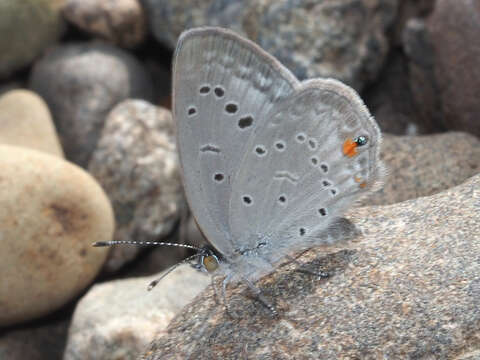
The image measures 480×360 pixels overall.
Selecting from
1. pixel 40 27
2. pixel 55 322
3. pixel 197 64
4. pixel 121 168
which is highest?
pixel 197 64

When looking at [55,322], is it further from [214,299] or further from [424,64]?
[424,64]

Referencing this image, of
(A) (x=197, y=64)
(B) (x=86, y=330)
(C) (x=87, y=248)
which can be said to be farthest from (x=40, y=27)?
(A) (x=197, y=64)

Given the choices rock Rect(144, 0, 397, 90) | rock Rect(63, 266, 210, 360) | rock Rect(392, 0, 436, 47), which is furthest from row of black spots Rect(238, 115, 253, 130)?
rock Rect(392, 0, 436, 47)

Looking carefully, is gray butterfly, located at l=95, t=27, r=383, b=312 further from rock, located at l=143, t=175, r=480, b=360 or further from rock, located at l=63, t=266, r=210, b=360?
rock, located at l=63, t=266, r=210, b=360

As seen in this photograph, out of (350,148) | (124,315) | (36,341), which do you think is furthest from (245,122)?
(36,341)

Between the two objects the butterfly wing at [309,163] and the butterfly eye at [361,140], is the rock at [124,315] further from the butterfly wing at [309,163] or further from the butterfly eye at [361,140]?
the butterfly eye at [361,140]

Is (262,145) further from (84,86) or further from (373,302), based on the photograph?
(84,86)

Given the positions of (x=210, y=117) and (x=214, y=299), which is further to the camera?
(x=214, y=299)

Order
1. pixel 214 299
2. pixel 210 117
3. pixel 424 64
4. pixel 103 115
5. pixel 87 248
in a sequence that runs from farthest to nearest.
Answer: pixel 103 115, pixel 424 64, pixel 87 248, pixel 214 299, pixel 210 117
